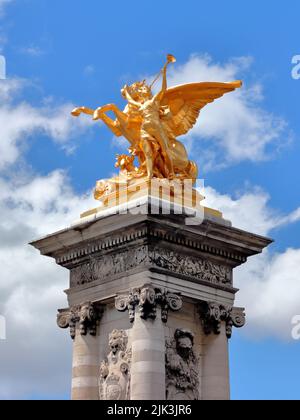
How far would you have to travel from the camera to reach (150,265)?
97.2 feet

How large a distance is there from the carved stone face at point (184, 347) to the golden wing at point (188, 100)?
5.03m

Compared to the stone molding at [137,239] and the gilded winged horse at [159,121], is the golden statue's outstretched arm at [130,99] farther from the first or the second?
the stone molding at [137,239]

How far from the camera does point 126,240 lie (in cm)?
3017

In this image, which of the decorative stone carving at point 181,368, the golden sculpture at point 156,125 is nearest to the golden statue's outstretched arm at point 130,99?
the golden sculpture at point 156,125

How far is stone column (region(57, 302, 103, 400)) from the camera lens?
99.9 feet

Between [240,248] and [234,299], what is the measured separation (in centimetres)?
115

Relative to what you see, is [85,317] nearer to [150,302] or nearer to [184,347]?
[150,302]

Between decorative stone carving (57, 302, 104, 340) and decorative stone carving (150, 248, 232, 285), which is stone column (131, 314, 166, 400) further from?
decorative stone carving (57, 302, 104, 340)

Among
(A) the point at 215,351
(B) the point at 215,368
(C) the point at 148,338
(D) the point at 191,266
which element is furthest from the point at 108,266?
(B) the point at 215,368

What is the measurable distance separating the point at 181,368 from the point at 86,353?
7.34 ft

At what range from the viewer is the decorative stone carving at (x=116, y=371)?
2948 cm

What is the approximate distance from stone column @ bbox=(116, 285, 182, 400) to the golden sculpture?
2853 mm

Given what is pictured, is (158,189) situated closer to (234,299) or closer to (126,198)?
(126,198)
